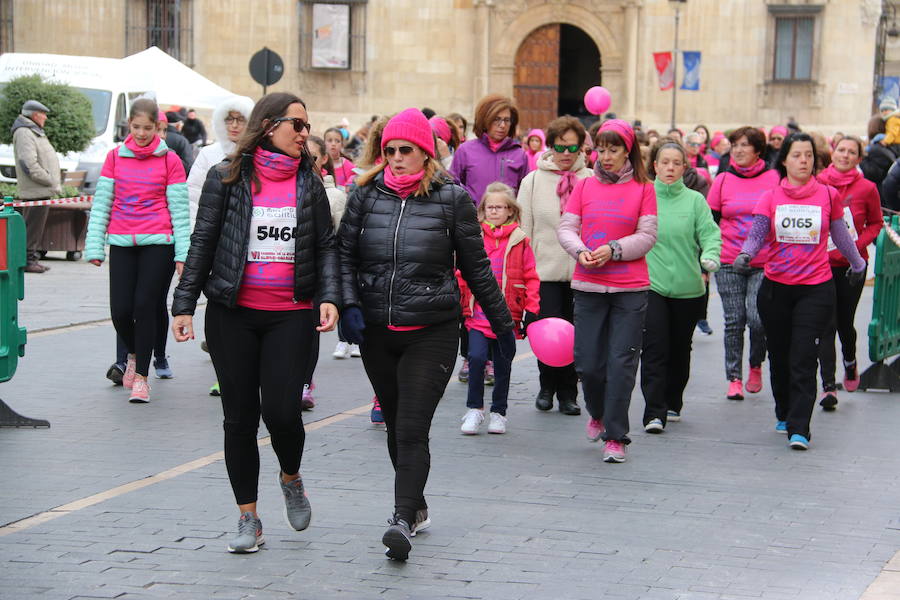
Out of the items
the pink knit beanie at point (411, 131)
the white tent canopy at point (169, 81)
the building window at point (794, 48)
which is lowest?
the pink knit beanie at point (411, 131)

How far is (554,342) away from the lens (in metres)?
7.43

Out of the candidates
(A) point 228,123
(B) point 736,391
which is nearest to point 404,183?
(A) point 228,123

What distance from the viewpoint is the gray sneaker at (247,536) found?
5.76 metres

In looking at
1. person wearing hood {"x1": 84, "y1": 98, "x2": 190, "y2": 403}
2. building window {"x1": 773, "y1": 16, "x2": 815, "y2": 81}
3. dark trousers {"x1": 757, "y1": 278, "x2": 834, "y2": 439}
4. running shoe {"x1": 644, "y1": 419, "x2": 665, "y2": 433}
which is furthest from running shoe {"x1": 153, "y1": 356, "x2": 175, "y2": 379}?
building window {"x1": 773, "y1": 16, "x2": 815, "y2": 81}

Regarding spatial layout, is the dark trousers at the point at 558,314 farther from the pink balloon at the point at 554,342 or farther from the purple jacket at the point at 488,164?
the pink balloon at the point at 554,342

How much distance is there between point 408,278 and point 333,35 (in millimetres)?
29480

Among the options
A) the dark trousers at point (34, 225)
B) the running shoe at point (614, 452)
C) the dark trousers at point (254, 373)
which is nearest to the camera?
the dark trousers at point (254, 373)

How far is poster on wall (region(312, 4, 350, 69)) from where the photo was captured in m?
34.5

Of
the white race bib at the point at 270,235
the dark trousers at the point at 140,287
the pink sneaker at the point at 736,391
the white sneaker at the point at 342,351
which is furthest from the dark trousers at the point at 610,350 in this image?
the white sneaker at the point at 342,351

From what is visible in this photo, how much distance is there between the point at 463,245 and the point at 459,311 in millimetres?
294

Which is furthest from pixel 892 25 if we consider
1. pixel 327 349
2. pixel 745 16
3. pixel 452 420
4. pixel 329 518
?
pixel 329 518

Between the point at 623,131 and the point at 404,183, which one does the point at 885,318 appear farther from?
the point at 404,183

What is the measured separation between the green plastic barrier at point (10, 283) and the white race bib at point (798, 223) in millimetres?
4401

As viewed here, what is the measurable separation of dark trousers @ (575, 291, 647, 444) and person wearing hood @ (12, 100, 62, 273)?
418 inches
